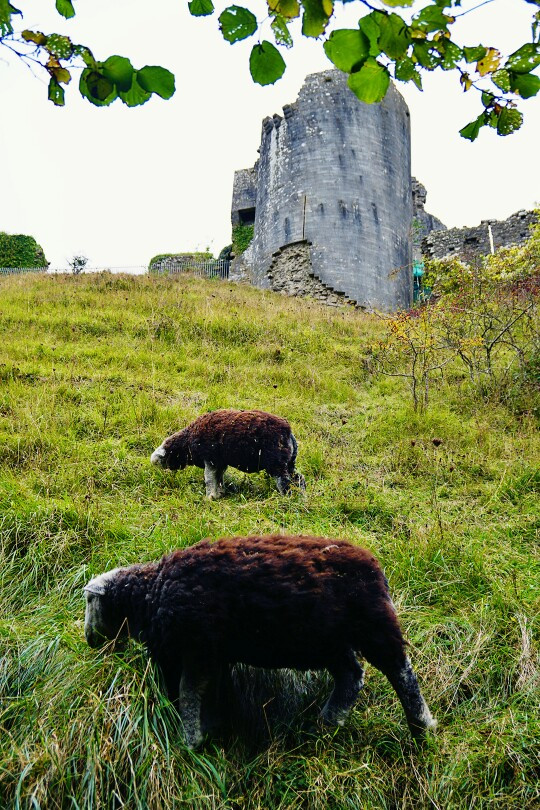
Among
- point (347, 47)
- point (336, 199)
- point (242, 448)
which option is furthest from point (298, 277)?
point (347, 47)

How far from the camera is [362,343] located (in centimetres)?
1131

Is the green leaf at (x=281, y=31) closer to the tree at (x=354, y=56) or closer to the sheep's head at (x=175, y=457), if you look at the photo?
the tree at (x=354, y=56)

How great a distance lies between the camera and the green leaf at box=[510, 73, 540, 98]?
1437 mm

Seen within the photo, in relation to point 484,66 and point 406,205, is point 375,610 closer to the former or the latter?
point 484,66

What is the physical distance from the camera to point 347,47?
1.35 meters

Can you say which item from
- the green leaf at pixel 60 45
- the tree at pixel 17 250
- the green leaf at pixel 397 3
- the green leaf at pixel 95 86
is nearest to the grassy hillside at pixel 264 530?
the green leaf at pixel 95 86

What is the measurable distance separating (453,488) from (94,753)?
4094 millimetres

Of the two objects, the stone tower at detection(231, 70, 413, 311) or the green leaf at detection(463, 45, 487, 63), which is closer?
the green leaf at detection(463, 45, 487, 63)

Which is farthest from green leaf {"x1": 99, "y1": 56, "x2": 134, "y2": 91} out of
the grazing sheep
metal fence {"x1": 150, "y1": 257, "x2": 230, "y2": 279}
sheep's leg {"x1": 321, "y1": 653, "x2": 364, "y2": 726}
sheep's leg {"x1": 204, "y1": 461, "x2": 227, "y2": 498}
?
metal fence {"x1": 150, "y1": 257, "x2": 230, "y2": 279}

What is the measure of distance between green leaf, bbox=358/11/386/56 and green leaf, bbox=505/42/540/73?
0.38 metres

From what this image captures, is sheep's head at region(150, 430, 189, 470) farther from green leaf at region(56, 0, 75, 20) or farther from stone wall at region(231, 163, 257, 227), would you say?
stone wall at region(231, 163, 257, 227)

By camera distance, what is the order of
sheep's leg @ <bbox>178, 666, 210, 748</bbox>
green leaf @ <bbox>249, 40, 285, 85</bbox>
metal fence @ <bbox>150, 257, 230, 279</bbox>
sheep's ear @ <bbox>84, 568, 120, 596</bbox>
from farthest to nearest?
metal fence @ <bbox>150, 257, 230, 279</bbox>, sheep's ear @ <bbox>84, 568, 120, 596</bbox>, sheep's leg @ <bbox>178, 666, 210, 748</bbox>, green leaf @ <bbox>249, 40, 285, 85</bbox>

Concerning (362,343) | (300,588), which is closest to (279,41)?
(300,588)

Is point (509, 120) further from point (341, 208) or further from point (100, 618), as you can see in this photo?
point (341, 208)
